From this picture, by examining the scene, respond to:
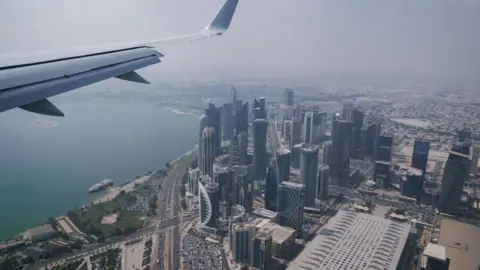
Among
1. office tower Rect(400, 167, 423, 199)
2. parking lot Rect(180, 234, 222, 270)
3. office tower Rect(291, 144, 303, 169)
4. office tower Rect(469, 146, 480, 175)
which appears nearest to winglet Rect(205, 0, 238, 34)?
parking lot Rect(180, 234, 222, 270)

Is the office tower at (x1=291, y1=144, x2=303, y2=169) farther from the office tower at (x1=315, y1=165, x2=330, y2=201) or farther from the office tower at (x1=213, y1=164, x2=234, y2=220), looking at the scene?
the office tower at (x1=213, y1=164, x2=234, y2=220)

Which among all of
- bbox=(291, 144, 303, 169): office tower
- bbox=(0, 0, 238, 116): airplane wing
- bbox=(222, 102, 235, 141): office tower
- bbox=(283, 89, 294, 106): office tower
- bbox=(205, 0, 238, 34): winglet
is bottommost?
bbox=(291, 144, 303, 169): office tower

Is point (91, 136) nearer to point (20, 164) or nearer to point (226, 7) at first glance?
point (20, 164)

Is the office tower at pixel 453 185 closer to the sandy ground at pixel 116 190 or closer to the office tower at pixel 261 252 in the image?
the office tower at pixel 261 252

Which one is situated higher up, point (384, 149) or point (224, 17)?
point (224, 17)

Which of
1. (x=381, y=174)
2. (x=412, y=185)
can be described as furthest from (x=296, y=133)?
(x=412, y=185)

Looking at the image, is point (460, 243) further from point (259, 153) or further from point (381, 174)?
point (259, 153)

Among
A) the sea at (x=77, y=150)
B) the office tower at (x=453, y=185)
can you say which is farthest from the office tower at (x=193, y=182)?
the office tower at (x=453, y=185)
